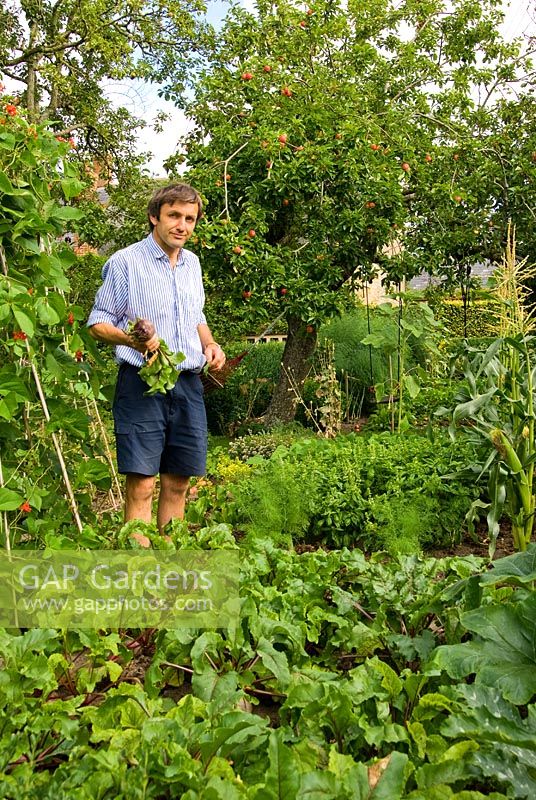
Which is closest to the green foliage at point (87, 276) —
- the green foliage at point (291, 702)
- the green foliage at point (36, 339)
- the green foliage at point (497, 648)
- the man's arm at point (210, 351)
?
the man's arm at point (210, 351)

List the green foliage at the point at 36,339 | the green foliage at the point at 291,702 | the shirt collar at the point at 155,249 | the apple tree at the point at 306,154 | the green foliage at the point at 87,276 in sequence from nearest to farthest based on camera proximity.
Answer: the green foliage at the point at 291,702 < the green foliage at the point at 36,339 < the shirt collar at the point at 155,249 < the apple tree at the point at 306,154 < the green foliage at the point at 87,276

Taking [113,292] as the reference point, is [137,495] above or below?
below

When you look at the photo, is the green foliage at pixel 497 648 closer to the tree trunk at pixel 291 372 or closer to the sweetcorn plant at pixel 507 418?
the sweetcorn plant at pixel 507 418

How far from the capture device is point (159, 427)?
281 centimetres

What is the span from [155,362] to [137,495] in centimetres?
57

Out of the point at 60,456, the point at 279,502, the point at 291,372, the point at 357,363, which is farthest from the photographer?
the point at 357,363

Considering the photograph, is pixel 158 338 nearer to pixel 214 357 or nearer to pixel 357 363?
pixel 214 357

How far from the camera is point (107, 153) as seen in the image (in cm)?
1032

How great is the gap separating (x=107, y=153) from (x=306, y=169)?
18.4 feet

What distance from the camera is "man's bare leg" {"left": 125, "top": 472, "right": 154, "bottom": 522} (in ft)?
9.29

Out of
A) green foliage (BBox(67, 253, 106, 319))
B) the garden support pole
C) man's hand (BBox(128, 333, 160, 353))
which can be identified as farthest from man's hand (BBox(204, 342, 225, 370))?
green foliage (BBox(67, 253, 106, 319))

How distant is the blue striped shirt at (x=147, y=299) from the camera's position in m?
2.79

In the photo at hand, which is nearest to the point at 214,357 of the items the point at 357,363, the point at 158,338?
the point at 158,338

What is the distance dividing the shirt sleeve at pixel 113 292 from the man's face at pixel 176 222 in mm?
199
